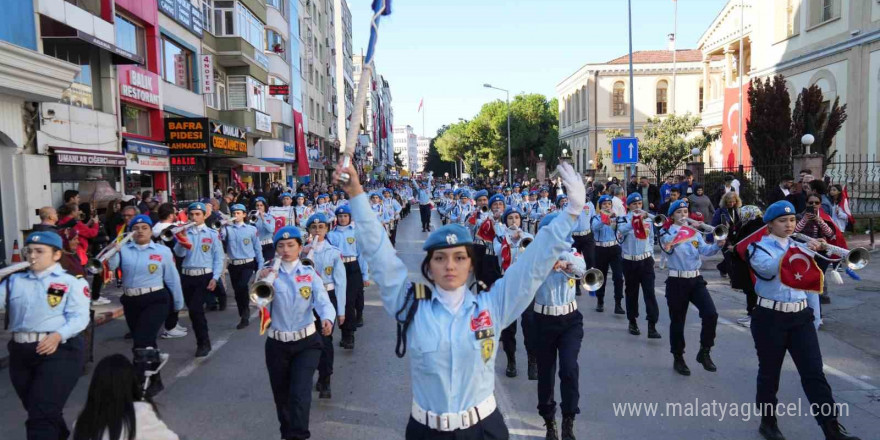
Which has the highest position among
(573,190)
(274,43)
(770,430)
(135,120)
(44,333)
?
(274,43)

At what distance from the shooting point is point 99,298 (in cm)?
1123

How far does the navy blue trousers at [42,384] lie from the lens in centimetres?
438

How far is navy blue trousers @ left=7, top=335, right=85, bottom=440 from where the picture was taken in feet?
14.4

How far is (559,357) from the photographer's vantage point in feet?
17.5

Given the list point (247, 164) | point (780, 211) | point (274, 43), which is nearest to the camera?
point (780, 211)

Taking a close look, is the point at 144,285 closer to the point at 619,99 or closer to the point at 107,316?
the point at 107,316

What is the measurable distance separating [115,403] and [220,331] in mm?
6620

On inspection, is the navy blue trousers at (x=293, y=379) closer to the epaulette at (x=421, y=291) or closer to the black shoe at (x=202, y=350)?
the epaulette at (x=421, y=291)

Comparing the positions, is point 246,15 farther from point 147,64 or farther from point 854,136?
A: point 854,136

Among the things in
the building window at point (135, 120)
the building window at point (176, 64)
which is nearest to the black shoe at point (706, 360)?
the building window at point (135, 120)

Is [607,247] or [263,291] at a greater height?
[263,291]

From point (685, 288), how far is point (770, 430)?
227 cm

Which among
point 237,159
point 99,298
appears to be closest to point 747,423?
point 99,298

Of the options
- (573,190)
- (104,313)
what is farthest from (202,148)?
(573,190)
